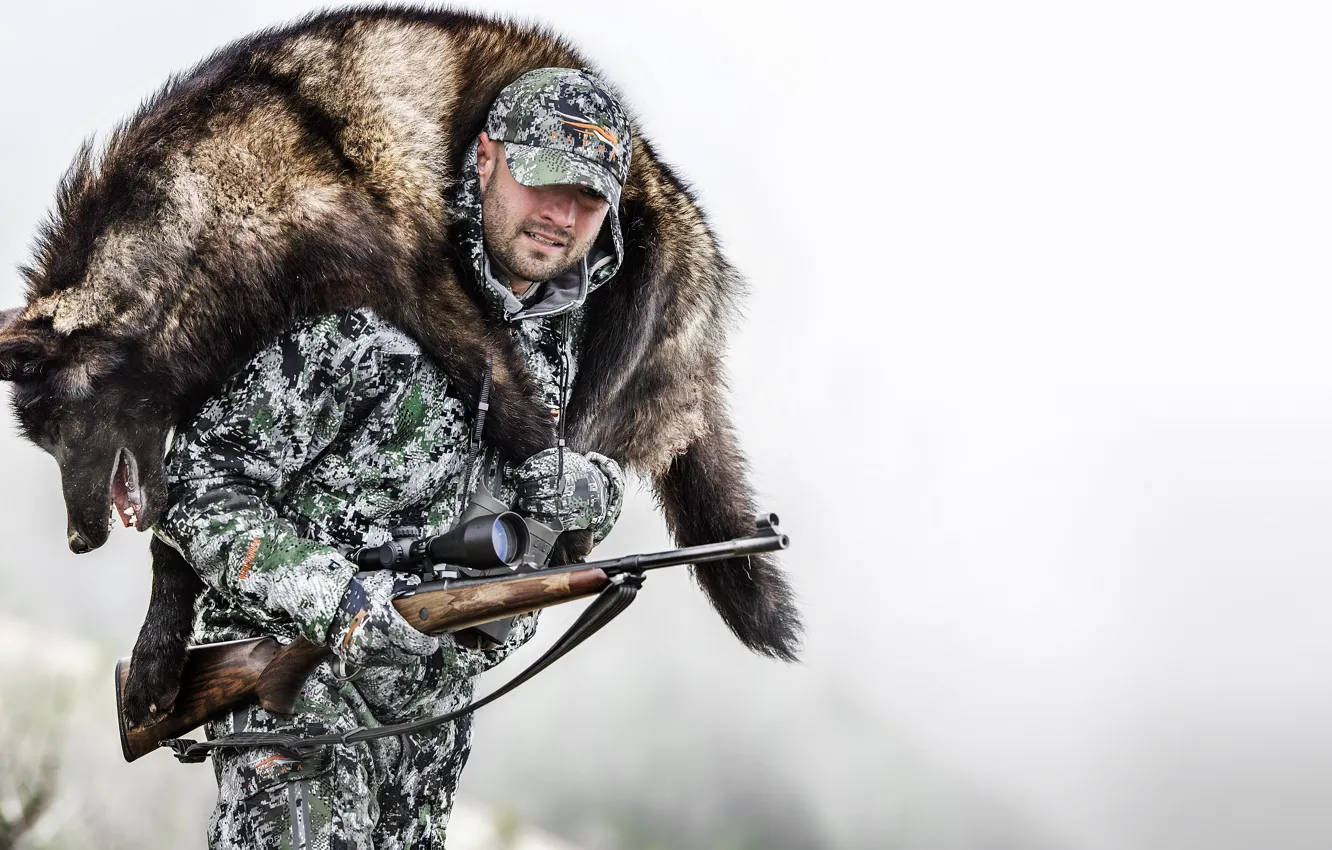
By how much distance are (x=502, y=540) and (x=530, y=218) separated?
56 cm

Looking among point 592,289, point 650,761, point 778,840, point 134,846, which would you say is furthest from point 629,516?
point 592,289

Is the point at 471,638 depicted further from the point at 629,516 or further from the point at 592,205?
the point at 629,516

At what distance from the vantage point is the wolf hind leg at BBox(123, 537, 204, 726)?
2.12 metres

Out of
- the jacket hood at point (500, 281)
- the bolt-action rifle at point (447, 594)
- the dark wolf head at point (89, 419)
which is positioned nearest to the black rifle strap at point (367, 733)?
the bolt-action rifle at point (447, 594)

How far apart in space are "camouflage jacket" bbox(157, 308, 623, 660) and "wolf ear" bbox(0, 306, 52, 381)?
23 cm

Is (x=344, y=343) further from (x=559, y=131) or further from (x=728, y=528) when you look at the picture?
(x=728, y=528)

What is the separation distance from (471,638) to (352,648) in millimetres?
278

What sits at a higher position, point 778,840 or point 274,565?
point 274,565

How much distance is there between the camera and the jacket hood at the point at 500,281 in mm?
2146

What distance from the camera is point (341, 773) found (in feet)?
7.01

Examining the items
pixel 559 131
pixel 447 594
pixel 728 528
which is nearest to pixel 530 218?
pixel 559 131

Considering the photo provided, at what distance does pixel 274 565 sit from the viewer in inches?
75.5

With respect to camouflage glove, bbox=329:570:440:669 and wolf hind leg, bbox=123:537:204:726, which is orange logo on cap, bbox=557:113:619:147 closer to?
camouflage glove, bbox=329:570:440:669

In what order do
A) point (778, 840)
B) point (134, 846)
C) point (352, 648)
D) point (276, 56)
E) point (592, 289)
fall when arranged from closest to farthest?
Answer: 1. point (352, 648)
2. point (276, 56)
3. point (592, 289)
4. point (134, 846)
5. point (778, 840)
